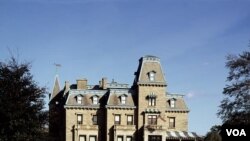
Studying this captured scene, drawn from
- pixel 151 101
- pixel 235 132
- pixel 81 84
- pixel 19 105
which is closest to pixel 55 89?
pixel 81 84

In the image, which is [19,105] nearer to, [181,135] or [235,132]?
[235,132]

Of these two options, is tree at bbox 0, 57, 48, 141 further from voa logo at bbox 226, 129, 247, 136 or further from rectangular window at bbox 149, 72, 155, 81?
rectangular window at bbox 149, 72, 155, 81

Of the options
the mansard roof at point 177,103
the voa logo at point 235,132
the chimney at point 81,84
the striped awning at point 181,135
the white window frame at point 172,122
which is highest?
the chimney at point 81,84

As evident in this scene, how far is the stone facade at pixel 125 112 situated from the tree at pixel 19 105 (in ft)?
108

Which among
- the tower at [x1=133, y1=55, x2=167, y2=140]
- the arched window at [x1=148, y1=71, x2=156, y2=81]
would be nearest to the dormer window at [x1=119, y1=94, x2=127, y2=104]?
the tower at [x1=133, y1=55, x2=167, y2=140]

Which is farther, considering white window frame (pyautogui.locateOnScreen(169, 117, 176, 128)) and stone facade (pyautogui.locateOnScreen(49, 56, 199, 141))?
white window frame (pyautogui.locateOnScreen(169, 117, 176, 128))

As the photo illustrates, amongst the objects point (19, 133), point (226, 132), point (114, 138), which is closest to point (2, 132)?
point (19, 133)

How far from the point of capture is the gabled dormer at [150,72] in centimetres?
6631

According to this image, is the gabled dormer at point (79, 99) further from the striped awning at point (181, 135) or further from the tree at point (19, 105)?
the tree at point (19, 105)

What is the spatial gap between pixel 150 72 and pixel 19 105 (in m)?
37.5

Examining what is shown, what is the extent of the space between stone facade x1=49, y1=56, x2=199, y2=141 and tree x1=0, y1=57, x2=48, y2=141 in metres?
32.8

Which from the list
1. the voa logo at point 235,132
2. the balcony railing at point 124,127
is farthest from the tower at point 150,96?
the voa logo at point 235,132

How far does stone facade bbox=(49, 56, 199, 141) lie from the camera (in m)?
64.9

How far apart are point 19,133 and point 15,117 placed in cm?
113
